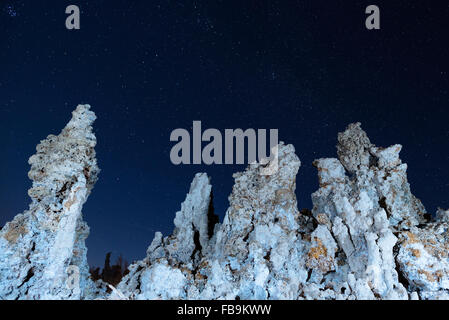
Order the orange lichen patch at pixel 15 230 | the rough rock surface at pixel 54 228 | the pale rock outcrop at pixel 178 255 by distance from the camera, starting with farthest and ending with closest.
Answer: the pale rock outcrop at pixel 178 255 < the orange lichen patch at pixel 15 230 < the rough rock surface at pixel 54 228

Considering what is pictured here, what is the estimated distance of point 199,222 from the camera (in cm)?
1697

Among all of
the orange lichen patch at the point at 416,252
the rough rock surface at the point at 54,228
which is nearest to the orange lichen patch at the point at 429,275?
the orange lichen patch at the point at 416,252

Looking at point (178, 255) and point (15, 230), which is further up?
point (15, 230)

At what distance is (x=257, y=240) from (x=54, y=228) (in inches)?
384

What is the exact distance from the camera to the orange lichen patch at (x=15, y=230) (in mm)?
11070

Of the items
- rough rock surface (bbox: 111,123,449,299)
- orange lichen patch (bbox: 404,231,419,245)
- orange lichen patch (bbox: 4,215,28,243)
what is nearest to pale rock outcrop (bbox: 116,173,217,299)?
rough rock surface (bbox: 111,123,449,299)

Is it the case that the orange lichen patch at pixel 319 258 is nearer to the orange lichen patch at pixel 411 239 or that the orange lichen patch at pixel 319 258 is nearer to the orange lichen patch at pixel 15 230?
the orange lichen patch at pixel 411 239

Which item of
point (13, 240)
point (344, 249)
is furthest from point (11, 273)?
point (344, 249)

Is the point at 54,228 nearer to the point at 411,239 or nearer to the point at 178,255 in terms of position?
the point at 178,255

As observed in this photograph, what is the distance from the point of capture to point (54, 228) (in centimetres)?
1170

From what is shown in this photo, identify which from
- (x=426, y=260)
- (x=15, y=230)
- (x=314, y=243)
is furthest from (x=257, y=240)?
(x=15, y=230)

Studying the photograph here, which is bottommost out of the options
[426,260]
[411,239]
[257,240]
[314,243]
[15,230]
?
[426,260]
